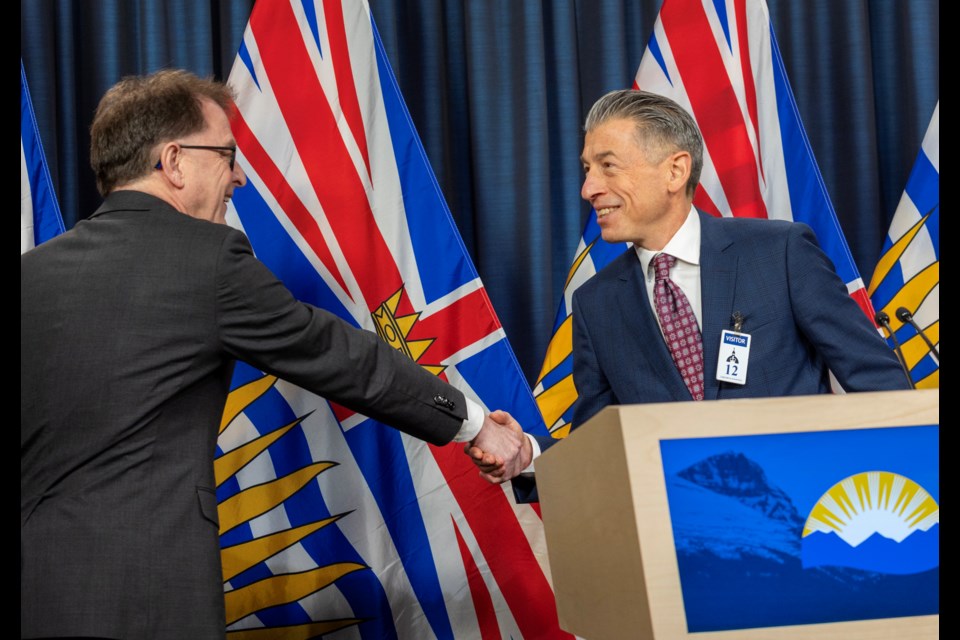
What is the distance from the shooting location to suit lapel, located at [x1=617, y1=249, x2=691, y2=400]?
6.96ft

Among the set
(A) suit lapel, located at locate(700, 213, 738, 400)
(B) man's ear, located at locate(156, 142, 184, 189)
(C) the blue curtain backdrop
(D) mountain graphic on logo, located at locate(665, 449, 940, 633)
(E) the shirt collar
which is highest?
(C) the blue curtain backdrop

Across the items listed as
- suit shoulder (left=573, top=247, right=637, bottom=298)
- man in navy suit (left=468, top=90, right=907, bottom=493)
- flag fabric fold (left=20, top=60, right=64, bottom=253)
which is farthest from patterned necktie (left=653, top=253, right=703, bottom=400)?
flag fabric fold (left=20, top=60, right=64, bottom=253)

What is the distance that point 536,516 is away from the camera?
256 cm

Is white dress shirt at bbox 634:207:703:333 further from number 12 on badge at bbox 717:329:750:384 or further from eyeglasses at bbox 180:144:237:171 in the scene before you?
eyeglasses at bbox 180:144:237:171

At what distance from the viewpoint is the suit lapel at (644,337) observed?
2.12 m

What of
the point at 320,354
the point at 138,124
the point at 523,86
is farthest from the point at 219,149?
the point at 523,86

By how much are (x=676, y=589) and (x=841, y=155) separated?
272 centimetres

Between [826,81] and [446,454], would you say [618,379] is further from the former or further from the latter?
[826,81]

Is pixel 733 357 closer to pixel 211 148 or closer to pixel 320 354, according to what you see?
pixel 320 354

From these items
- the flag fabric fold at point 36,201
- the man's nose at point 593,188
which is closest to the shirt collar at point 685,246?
the man's nose at point 593,188

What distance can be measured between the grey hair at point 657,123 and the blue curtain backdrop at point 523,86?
40.4 inches

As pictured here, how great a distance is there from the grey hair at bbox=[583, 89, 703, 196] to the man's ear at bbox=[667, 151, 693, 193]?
13 millimetres

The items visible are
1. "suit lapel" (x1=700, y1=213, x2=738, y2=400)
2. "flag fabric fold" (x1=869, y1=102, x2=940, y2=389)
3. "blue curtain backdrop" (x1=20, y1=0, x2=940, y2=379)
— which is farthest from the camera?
"blue curtain backdrop" (x1=20, y1=0, x2=940, y2=379)

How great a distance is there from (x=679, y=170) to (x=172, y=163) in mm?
1074
